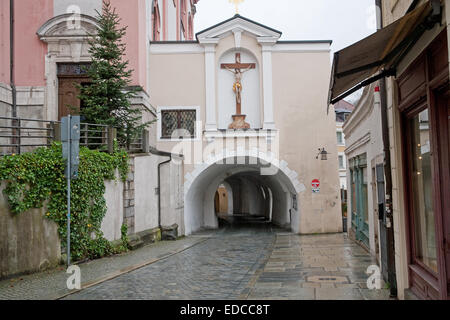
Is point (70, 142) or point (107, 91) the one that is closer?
point (70, 142)

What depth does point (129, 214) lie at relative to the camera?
45.4ft

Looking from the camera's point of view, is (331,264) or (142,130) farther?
(142,130)

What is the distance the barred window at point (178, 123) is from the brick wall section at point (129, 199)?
5.46 metres

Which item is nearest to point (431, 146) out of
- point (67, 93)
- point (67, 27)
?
point (67, 93)

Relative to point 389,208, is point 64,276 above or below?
below

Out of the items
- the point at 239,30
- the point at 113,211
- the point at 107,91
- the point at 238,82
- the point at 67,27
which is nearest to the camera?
the point at 113,211

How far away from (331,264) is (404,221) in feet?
14.8

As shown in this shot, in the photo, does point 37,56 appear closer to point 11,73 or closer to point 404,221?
point 11,73

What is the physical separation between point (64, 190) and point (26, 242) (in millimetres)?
1376

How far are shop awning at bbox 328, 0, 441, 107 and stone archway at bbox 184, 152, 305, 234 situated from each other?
42.1 ft

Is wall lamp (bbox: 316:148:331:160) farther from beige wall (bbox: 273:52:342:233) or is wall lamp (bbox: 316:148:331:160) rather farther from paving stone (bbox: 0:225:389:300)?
paving stone (bbox: 0:225:389:300)

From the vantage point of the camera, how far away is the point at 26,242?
355 inches

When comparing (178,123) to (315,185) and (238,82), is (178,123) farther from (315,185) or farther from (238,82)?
(315,185)
